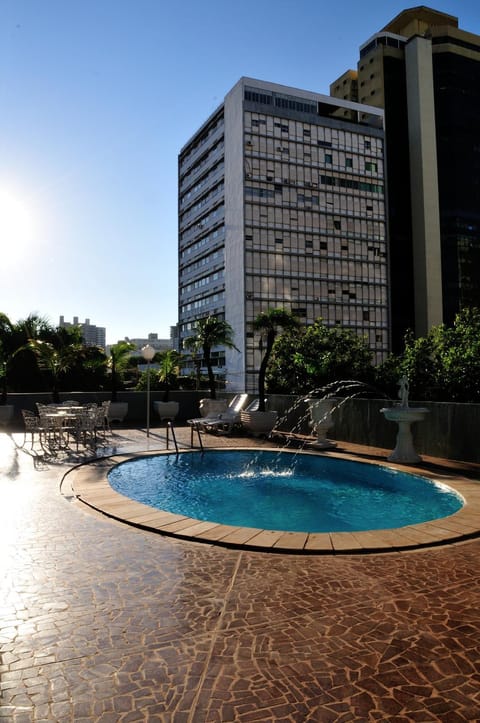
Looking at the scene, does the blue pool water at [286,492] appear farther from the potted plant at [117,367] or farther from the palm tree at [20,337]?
the palm tree at [20,337]

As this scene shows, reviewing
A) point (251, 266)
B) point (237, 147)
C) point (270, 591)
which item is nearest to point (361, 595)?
point (270, 591)

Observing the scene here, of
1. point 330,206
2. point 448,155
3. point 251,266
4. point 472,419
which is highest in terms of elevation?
point 448,155

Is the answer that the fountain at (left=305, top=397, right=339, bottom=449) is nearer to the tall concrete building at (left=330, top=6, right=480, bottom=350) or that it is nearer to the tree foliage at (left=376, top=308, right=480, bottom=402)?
the tree foliage at (left=376, top=308, right=480, bottom=402)

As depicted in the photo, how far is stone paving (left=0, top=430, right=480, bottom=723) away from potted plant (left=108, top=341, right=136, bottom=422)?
1499 cm

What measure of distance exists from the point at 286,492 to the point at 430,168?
3046 inches

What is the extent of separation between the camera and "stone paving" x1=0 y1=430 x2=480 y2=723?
2688mm

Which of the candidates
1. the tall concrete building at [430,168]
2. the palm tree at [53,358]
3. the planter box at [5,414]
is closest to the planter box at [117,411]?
the palm tree at [53,358]

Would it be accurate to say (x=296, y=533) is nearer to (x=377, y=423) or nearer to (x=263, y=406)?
(x=377, y=423)

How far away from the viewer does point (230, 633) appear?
3443 millimetres

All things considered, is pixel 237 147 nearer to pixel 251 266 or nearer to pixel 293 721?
pixel 251 266

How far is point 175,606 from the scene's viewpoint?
3.88m

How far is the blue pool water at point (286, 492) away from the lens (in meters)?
7.34

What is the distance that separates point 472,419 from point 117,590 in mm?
8929

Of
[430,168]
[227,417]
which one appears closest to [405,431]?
[227,417]
